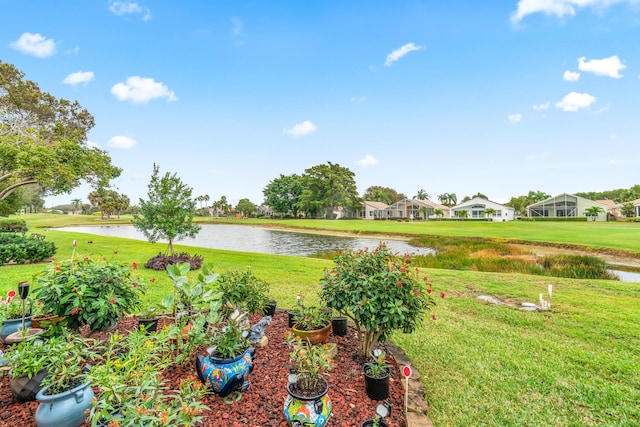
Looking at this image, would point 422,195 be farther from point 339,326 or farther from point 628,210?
point 339,326

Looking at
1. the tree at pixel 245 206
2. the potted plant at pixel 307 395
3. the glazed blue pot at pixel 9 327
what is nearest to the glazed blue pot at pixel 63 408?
the potted plant at pixel 307 395

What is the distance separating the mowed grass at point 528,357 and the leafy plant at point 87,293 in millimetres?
3037

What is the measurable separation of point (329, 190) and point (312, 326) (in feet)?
168

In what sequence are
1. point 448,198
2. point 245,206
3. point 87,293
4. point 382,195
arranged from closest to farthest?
point 87,293
point 245,206
point 382,195
point 448,198

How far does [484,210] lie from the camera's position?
49469 mm

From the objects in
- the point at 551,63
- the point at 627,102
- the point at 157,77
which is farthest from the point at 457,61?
the point at 157,77

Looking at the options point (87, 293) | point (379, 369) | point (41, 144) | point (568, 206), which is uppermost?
point (41, 144)

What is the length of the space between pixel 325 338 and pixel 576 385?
8.64 ft

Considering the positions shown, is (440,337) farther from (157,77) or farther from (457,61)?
(157,77)

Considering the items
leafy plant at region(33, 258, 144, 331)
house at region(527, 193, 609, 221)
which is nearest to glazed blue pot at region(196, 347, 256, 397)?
leafy plant at region(33, 258, 144, 331)

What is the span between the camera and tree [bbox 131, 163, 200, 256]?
8.95 m

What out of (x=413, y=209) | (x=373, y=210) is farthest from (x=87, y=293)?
(x=373, y=210)

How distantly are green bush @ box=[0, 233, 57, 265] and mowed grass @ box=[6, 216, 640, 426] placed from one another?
116 inches

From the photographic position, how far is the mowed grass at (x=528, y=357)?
2582 mm
